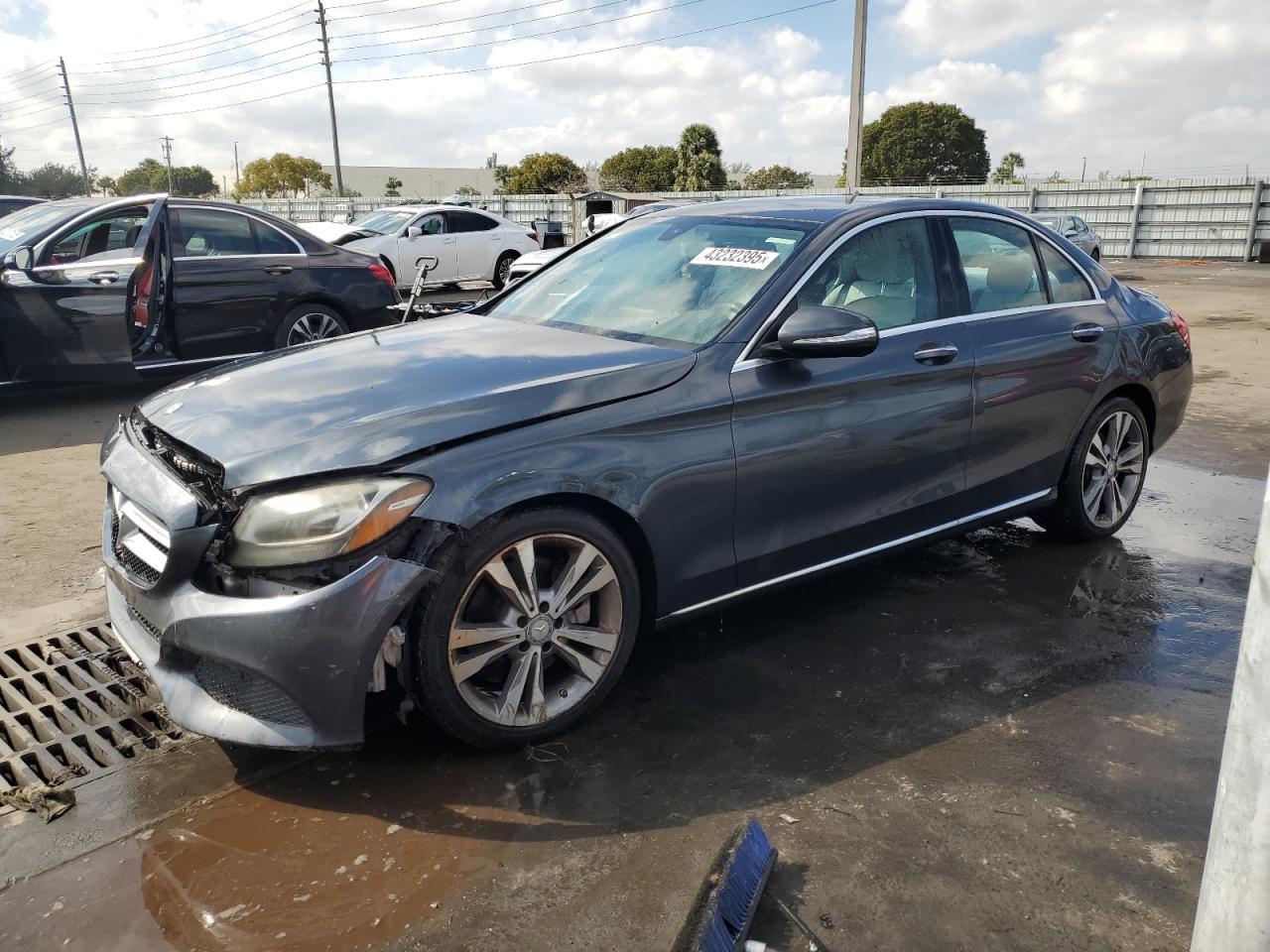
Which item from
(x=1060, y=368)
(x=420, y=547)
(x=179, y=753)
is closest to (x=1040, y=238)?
(x=1060, y=368)

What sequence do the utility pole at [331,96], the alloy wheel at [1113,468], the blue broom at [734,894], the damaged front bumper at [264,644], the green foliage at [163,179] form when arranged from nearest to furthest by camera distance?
1. the blue broom at [734,894]
2. the damaged front bumper at [264,644]
3. the alloy wheel at [1113,468]
4. the utility pole at [331,96]
5. the green foliage at [163,179]

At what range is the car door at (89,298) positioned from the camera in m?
6.87

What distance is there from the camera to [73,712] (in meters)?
3.24

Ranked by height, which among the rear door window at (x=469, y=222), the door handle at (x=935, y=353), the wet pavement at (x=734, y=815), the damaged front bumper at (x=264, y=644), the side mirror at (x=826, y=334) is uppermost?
the rear door window at (x=469, y=222)

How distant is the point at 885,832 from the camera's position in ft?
8.58

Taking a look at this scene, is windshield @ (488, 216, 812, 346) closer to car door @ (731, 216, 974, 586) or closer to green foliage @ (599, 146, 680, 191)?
car door @ (731, 216, 974, 586)

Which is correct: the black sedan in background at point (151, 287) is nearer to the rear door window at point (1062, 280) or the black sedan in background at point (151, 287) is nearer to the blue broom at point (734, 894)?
the rear door window at point (1062, 280)

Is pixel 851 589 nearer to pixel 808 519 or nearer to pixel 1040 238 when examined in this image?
pixel 808 519

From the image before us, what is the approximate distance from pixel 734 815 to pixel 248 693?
1344 mm

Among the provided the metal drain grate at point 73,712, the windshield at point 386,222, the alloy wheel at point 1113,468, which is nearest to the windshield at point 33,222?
the metal drain grate at point 73,712

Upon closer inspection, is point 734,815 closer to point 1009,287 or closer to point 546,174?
point 1009,287

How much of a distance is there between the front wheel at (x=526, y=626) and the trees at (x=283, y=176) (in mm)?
76185

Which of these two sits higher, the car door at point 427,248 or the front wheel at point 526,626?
the car door at point 427,248

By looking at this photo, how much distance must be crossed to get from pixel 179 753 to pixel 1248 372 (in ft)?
33.6
